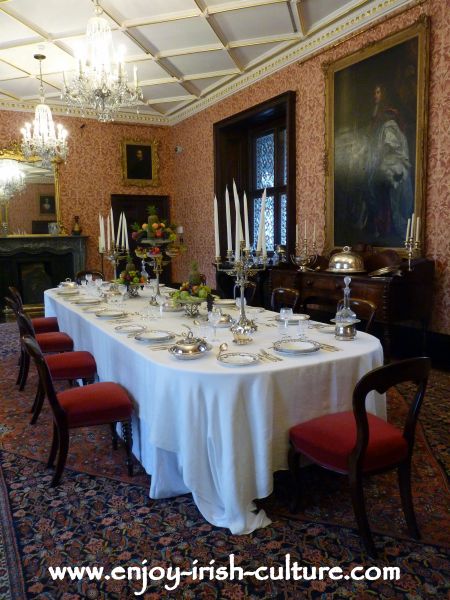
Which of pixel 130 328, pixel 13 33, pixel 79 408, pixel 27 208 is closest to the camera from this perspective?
pixel 79 408

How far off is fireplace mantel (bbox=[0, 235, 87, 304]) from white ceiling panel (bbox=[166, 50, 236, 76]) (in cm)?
345

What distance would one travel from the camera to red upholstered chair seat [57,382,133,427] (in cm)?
250

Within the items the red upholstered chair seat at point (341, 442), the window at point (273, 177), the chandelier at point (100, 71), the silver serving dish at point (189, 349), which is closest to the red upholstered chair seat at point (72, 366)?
the silver serving dish at point (189, 349)

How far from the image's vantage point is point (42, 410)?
3.72 meters

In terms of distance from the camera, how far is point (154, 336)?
269cm

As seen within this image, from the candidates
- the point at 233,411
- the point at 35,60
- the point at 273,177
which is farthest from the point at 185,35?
the point at 233,411

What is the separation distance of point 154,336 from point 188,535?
1.05m

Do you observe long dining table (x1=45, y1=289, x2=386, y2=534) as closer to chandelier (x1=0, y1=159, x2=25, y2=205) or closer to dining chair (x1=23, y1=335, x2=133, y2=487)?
dining chair (x1=23, y1=335, x2=133, y2=487)

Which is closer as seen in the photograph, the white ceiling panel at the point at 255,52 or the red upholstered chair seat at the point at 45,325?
the red upholstered chair seat at the point at 45,325

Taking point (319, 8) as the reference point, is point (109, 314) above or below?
below

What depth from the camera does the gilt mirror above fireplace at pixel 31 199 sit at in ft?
26.5

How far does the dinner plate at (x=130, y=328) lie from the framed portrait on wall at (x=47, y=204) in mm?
6133

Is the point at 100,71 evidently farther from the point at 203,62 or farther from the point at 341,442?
the point at 341,442

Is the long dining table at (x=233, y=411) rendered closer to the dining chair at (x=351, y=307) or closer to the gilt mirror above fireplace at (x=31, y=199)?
the dining chair at (x=351, y=307)
